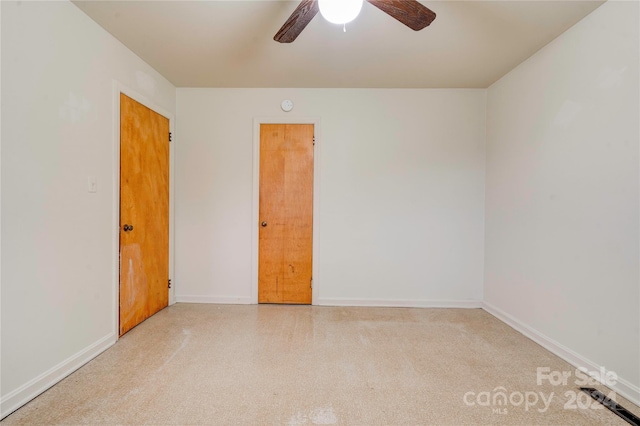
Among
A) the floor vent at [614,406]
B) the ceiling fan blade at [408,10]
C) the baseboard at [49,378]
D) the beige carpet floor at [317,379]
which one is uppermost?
the ceiling fan blade at [408,10]

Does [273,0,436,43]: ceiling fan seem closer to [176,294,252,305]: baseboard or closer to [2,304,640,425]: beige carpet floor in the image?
[2,304,640,425]: beige carpet floor

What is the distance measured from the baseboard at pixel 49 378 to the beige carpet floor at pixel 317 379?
0.14 ft

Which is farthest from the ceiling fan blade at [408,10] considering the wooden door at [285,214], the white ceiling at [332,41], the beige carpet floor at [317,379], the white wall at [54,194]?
the beige carpet floor at [317,379]

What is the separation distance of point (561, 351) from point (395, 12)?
2.65m

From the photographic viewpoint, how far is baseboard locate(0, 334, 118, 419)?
153 centimetres

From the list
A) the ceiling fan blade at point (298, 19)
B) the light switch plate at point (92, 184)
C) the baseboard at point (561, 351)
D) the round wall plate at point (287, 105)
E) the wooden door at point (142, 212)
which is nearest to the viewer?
the ceiling fan blade at point (298, 19)

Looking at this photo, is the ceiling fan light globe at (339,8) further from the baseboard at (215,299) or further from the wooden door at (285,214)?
the baseboard at (215,299)

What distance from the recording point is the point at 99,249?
213cm

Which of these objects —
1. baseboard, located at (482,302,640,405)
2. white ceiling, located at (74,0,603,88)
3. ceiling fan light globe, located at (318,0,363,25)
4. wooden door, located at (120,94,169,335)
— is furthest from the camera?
wooden door, located at (120,94,169,335)

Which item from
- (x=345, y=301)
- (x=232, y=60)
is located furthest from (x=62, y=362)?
(x=232, y=60)

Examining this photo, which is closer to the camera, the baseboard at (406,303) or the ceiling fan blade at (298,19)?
the ceiling fan blade at (298,19)

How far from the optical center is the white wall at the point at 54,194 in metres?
1.54

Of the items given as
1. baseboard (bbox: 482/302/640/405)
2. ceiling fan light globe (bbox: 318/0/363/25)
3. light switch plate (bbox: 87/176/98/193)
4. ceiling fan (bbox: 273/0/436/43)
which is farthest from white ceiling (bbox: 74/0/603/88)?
baseboard (bbox: 482/302/640/405)

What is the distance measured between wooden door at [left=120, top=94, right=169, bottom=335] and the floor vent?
11.2 feet
